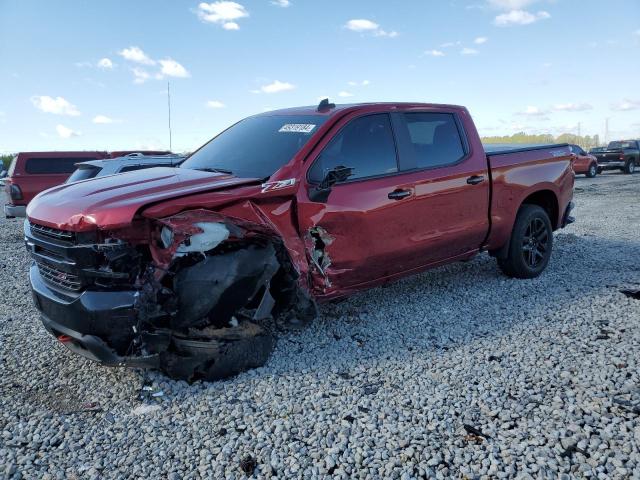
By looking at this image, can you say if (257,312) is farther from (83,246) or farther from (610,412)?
(610,412)

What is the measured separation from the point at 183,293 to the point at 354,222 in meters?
1.45

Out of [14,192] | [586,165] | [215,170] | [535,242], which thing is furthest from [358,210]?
[586,165]

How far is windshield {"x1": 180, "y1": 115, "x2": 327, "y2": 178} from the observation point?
397 centimetres

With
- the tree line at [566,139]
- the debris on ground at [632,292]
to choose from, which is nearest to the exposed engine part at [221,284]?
the debris on ground at [632,292]

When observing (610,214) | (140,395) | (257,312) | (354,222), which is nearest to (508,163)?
(354,222)

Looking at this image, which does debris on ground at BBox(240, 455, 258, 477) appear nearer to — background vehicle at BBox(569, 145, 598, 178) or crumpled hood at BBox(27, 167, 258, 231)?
crumpled hood at BBox(27, 167, 258, 231)

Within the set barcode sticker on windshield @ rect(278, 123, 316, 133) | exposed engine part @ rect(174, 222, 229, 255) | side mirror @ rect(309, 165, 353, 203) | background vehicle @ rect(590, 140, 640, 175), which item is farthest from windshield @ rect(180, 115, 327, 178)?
background vehicle @ rect(590, 140, 640, 175)

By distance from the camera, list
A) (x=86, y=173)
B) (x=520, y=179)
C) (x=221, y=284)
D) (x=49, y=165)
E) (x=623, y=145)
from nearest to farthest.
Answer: (x=221, y=284), (x=520, y=179), (x=86, y=173), (x=49, y=165), (x=623, y=145)

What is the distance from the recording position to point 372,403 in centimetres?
316

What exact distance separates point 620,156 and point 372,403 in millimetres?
27921

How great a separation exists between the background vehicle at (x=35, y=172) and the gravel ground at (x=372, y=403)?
27.5ft

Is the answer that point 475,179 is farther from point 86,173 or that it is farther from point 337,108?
point 86,173

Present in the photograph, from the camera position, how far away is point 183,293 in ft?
10.6

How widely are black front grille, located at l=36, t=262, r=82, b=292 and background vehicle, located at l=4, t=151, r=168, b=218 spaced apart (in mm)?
9033
